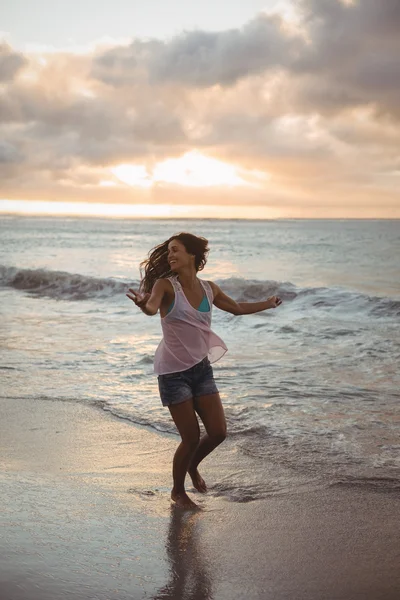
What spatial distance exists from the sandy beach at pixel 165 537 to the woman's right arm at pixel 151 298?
4.31 feet

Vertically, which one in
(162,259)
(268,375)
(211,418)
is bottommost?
(268,375)

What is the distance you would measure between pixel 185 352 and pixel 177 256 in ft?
2.25

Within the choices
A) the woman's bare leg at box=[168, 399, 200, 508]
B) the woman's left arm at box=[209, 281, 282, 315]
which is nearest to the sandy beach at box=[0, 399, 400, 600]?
the woman's bare leg at box=[168, 399, 200, 508]

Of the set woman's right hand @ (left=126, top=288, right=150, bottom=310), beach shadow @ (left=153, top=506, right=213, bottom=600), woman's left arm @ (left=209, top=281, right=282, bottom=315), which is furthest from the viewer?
woman's left arm @ (left=209, top=281, right=282, bottom=315)

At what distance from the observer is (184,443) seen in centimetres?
464

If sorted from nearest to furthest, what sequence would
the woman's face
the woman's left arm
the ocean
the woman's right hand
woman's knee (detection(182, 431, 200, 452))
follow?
the woman's right hand → woman's knee (detection(182, 431, 200, 452)) → the woman's face → the woman's left arm → the ocean

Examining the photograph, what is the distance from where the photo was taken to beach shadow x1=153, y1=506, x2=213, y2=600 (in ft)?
10.9

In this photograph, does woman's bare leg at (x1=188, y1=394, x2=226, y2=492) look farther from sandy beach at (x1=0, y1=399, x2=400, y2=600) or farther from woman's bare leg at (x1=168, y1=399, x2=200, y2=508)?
sandy beach at (x1=0, y1=399, x2=400, y2=600)

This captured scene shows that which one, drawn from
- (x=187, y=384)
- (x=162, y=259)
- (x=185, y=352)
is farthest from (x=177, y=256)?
(x=187, y=384)

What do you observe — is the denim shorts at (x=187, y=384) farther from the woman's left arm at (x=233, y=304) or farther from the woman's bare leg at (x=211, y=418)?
the woman's left arm at (x=233, y=304)

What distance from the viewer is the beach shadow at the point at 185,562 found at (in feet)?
10.9

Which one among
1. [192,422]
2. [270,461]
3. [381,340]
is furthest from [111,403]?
[381,340]

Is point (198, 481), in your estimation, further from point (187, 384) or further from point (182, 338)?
point (182, 338)

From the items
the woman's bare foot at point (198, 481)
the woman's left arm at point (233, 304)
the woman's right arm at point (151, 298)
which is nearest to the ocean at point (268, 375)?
the woman's bare foot at point (198, 481)
